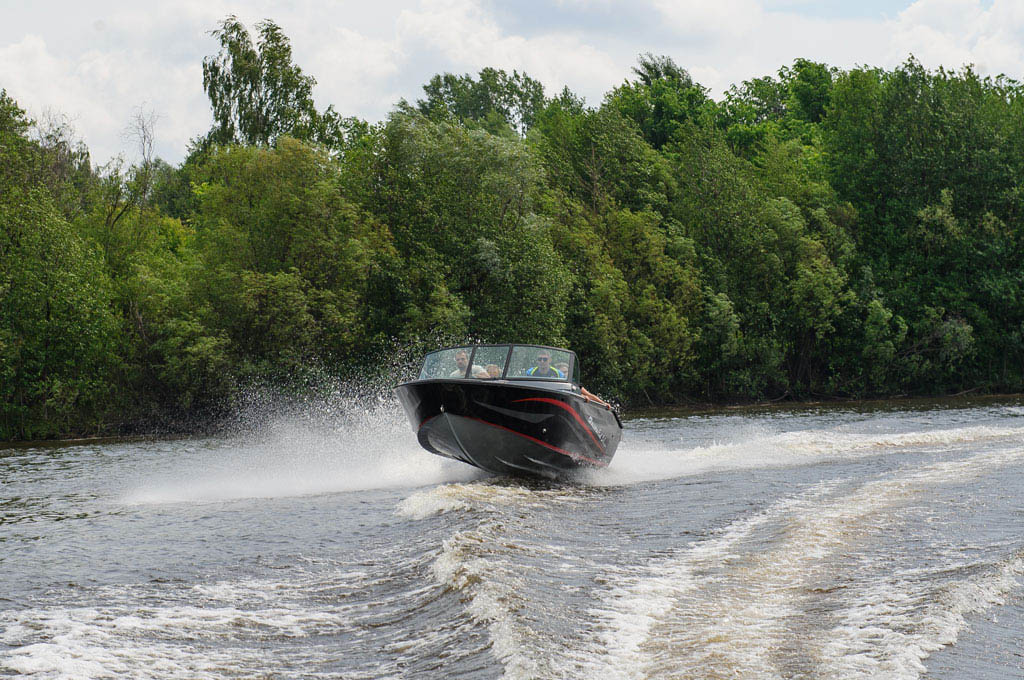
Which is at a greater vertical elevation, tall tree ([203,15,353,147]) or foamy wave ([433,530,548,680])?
tall tree ([203,15,353,147])

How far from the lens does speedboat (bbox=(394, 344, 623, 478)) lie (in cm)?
1517

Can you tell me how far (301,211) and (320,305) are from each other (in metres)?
3.96


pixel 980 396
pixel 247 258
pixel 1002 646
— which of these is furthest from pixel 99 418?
pixel 980 396

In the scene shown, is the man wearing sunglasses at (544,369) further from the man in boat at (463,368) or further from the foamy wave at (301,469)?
the foamy wave at (301,469)

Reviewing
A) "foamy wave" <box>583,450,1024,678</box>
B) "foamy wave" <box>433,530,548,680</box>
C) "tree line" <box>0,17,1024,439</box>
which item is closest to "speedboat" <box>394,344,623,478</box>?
"foamy wave" <box>433,530,548,680</box>

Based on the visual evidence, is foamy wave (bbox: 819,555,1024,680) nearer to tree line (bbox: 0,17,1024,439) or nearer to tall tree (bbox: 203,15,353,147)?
tree line (bbox: 0,17,1024,439)

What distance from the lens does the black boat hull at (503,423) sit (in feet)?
49.7

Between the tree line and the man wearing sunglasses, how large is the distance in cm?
1887

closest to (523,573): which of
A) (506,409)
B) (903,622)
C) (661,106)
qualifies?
(903,622)

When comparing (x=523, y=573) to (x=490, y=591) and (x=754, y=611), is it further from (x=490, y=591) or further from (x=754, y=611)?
(x=754, y=611)

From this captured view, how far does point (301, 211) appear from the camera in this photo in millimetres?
36031

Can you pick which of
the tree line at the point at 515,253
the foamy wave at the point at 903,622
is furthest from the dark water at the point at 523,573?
the tree line at the point at 515,253

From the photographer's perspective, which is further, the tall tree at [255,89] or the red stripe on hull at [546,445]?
the tall tree at [255,89]

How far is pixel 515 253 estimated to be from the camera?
3809cm
